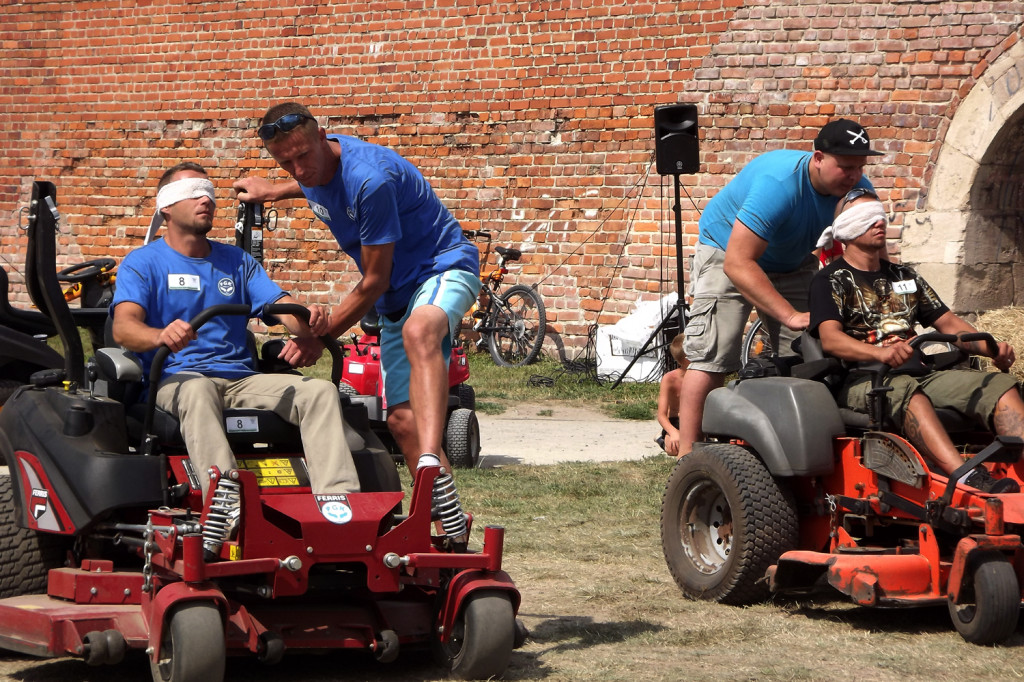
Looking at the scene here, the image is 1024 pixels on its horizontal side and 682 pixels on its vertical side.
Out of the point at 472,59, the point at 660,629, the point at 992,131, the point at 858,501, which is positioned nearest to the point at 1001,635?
the point at 858,501

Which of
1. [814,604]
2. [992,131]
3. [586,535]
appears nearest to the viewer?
[814,604]

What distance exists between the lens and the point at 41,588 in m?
4.55

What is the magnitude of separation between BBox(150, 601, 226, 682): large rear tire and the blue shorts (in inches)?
57.8

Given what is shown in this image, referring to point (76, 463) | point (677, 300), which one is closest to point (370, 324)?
point (76, 463)

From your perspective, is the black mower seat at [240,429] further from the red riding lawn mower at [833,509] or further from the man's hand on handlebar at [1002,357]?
the man's hand on handlebar at [1002,357]

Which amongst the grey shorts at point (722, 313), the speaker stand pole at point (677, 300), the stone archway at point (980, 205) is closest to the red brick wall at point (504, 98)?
the stone archway at point (980, 205)

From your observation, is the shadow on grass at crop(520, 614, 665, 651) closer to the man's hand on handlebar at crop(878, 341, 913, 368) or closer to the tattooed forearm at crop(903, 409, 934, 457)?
the tattooed forearm at crop(903, 409, 934, 457)

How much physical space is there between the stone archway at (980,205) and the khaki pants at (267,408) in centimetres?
838

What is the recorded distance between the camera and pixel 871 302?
5391 mm

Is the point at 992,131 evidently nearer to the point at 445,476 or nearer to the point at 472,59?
the point at 472,59

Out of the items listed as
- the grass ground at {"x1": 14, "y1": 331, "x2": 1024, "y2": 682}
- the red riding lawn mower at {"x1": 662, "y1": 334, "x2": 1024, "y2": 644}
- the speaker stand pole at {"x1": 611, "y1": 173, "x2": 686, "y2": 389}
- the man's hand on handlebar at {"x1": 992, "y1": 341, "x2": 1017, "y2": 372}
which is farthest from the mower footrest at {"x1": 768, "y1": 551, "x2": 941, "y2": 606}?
the speaker stand pole at {"x1": 611, "y1": 173, "x2": 686, "y2": 389}

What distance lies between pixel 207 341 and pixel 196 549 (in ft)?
3.65

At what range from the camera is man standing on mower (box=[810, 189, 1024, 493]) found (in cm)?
487

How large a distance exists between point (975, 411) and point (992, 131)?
7087 mm
